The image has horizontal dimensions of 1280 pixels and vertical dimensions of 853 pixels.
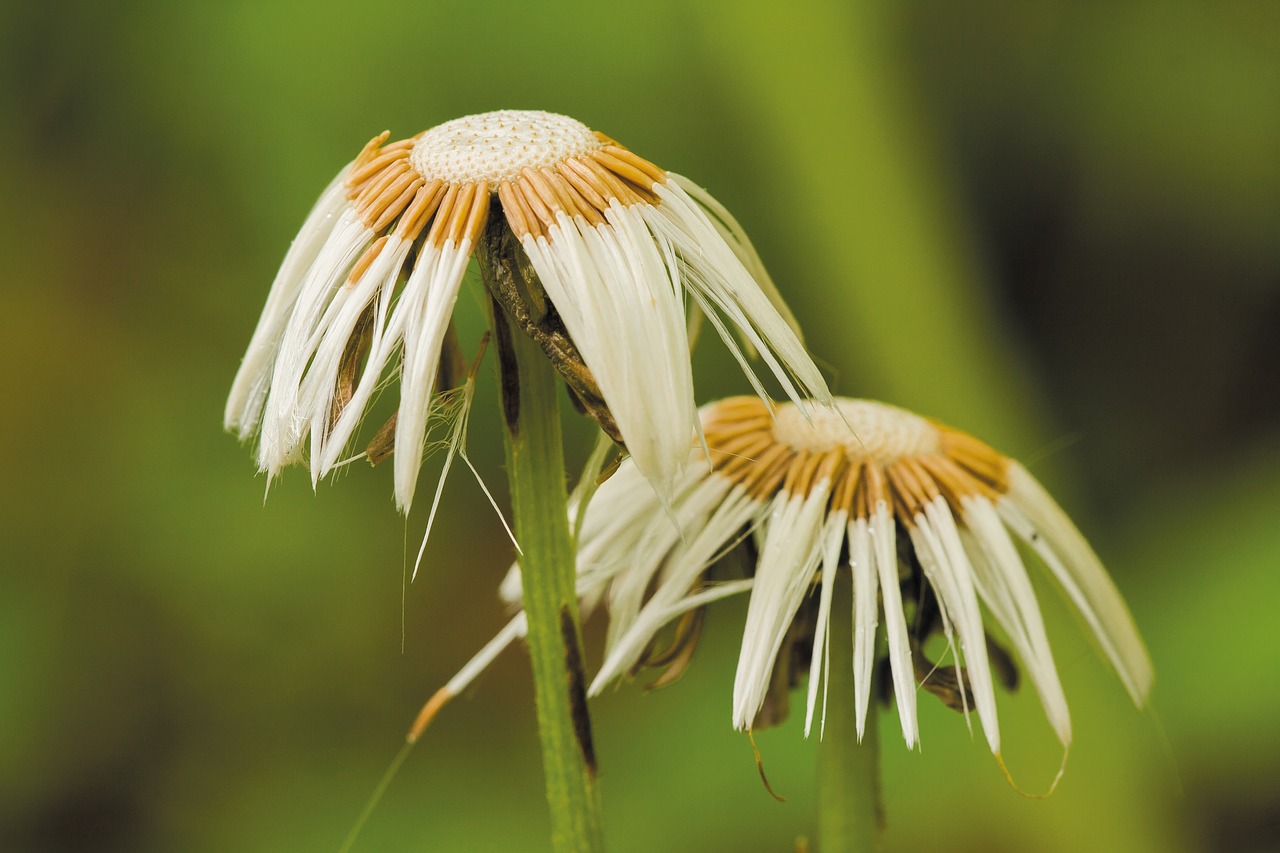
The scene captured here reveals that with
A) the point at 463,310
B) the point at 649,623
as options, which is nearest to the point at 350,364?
the point at 649,623

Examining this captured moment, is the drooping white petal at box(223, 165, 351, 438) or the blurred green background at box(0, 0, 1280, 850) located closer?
the drooping white petal at box(223, 165, 351, 438)

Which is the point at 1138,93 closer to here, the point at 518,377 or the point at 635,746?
the point at 635,746

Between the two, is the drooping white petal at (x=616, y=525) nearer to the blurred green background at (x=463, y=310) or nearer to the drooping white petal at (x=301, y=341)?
the drooping white petal at (x=301, y=341)

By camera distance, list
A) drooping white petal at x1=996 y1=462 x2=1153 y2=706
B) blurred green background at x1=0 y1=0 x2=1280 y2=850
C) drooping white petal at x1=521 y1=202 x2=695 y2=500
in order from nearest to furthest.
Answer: drooping white petal at x1=521 y1=202 x2=695 y2=500 < drooping white petal at x1=996 y1=462 x2=1153 y2=706 < blurred green background at x1=0 y1=0 x2=1280 y2=850

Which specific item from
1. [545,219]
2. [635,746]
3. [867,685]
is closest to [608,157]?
[545,219]

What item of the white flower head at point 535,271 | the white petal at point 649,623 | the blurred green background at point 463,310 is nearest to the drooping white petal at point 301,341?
the white flower head at point 535,271

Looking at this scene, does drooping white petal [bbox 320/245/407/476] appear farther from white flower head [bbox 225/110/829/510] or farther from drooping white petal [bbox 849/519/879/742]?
drooping white petal [bbox 849/519/879/742]

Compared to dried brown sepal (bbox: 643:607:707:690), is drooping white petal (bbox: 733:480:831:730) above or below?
above

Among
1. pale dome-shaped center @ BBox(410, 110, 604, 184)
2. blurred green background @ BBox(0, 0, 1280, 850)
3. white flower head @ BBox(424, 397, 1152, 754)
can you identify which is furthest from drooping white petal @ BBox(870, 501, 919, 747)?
blurred green background @ BBox(0, 0, 1280, 850)
